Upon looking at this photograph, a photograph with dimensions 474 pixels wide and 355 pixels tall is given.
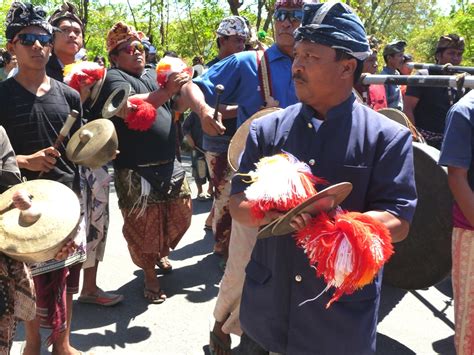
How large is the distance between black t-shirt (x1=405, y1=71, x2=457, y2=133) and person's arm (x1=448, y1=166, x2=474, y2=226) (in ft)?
9.51

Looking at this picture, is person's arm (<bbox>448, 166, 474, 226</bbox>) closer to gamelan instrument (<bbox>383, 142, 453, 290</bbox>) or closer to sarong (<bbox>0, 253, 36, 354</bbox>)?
gamelan instrument (<bbox>383, 142, 453, 290</bbox>)

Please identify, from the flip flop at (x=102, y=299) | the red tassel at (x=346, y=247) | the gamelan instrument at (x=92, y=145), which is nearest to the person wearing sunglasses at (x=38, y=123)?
the gamelan instrument at (x=92, y=145)

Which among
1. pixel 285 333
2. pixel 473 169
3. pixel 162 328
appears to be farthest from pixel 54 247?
Result: pixel 473 169

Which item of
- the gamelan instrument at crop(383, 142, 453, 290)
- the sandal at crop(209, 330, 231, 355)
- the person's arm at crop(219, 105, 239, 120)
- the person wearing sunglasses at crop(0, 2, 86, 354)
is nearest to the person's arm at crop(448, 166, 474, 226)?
the gamelan instrument at crop(383, 142, 453, 290)

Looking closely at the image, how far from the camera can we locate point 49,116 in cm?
314

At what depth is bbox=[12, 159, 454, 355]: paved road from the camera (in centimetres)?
365

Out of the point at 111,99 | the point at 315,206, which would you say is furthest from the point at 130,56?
the point at 315,206

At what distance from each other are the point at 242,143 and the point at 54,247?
1.09 meters

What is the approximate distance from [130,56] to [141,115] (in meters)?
0.62

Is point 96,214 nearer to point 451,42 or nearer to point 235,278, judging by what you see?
point 235,278

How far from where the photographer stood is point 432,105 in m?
5.38

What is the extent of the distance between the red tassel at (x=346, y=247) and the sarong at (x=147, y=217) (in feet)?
9.02

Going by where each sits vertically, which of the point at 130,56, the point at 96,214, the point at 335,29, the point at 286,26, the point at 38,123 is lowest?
the point at 96,214

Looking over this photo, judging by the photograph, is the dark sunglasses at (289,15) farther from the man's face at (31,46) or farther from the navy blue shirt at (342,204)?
the navy blue shirt at (342,204)
